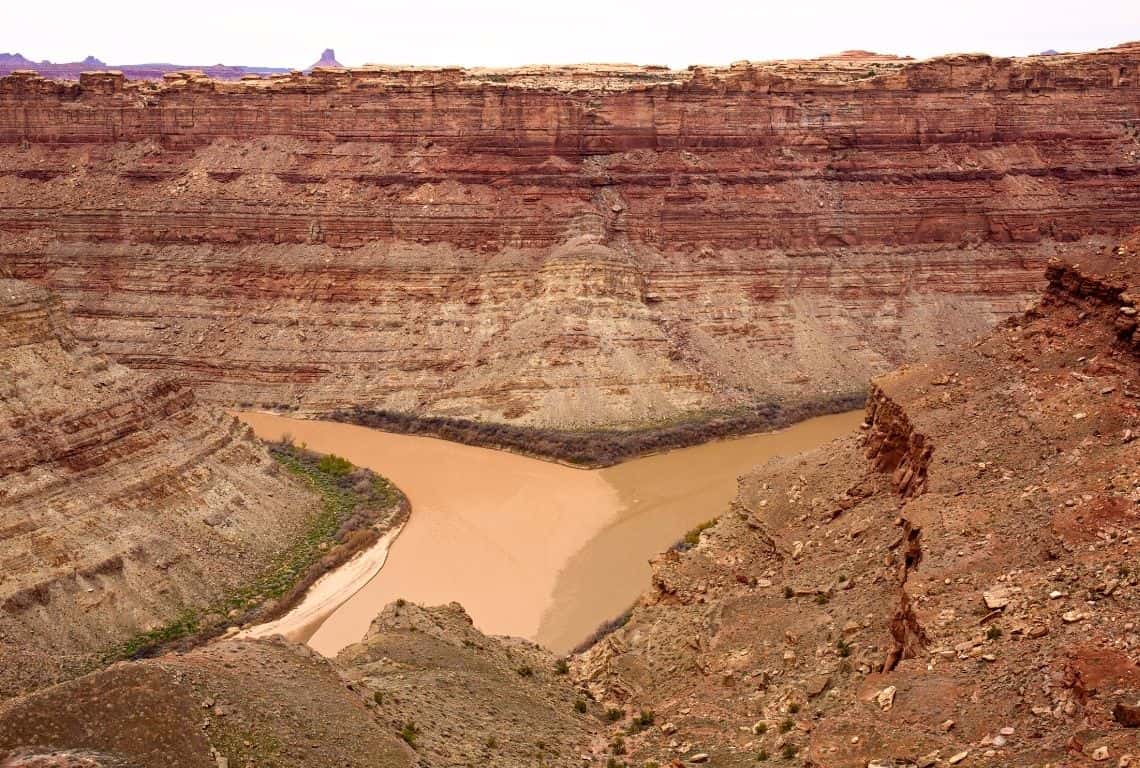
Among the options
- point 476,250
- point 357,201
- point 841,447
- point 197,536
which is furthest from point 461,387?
point 841,447

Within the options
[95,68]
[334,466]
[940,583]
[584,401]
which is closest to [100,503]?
[334,466]

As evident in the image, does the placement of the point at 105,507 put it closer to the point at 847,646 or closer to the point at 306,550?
the point at 306,550

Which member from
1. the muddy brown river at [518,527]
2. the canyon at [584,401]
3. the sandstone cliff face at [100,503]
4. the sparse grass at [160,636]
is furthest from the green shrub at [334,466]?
the sparse grass at [160,636]

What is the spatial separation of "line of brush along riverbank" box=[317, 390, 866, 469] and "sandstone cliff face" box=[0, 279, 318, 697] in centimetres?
988

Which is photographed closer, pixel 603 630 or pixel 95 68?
pixel 603 630

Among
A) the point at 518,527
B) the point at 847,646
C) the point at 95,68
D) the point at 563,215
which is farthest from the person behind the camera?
the point at 95,68

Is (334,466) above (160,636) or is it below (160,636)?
below

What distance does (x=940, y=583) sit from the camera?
46.3 feet

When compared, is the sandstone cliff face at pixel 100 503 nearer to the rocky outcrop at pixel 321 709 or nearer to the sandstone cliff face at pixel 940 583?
the rocky outcrop at pixel 321 709

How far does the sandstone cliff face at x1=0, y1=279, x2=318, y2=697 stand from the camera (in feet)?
73.8

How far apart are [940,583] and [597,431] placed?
26374mm

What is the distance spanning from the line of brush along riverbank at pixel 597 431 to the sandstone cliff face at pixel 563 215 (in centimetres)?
111

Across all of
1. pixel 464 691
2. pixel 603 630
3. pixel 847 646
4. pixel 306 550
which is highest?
pixel 847 646

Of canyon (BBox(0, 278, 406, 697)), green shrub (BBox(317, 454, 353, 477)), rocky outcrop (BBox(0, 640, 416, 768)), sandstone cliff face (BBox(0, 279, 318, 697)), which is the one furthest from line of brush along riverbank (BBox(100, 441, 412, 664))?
rocky outcrop (BBox(0, 640, 416, 768))
